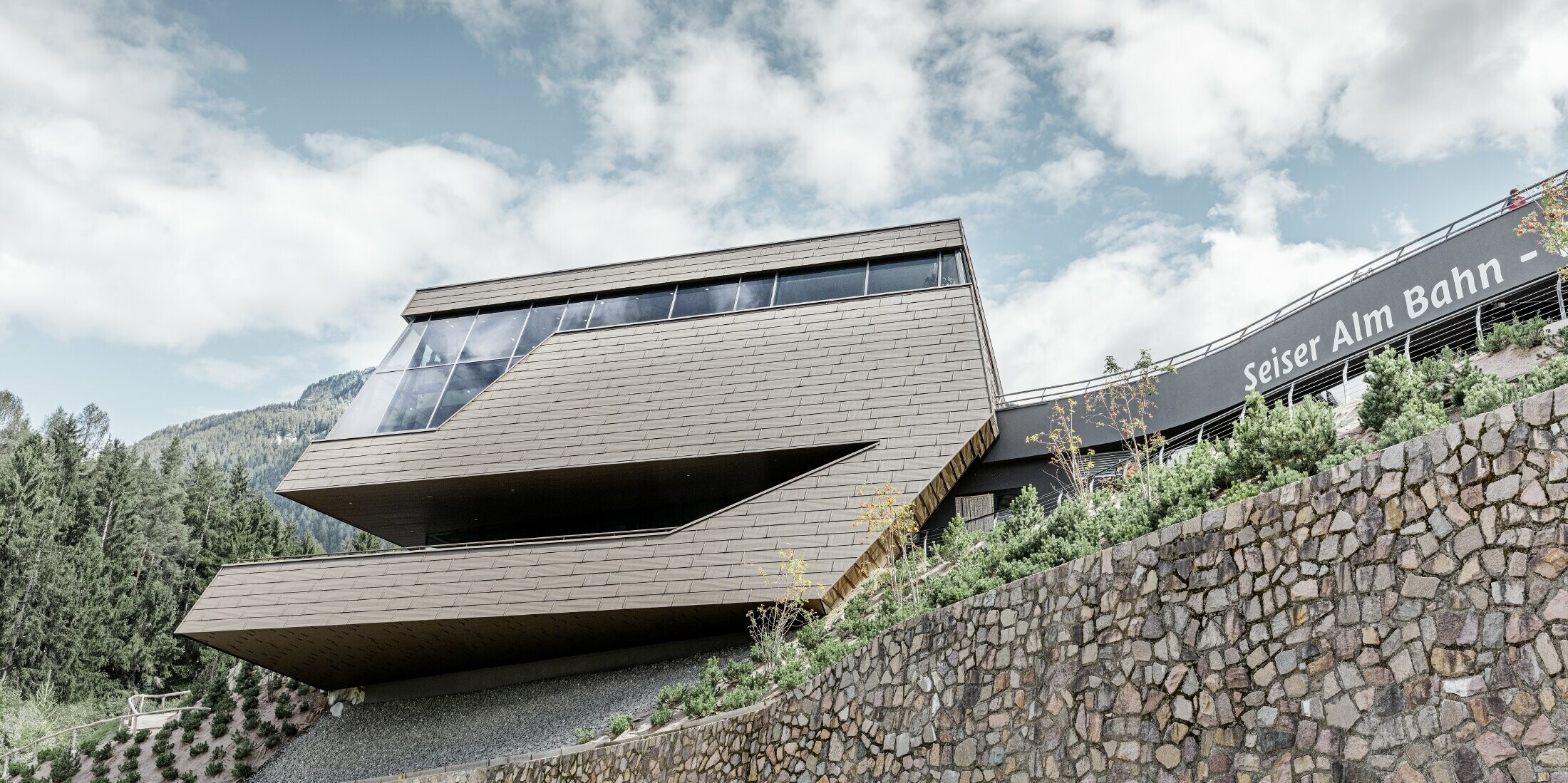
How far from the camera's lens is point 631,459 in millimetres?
17703

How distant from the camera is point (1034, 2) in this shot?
41.2ft

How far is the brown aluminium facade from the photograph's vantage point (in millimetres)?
15680

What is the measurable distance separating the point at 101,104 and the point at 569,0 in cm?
810

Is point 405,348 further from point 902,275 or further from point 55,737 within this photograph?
point 55,737

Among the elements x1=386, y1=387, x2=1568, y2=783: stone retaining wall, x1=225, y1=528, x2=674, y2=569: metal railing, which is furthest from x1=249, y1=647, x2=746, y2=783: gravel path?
x1=386, y1=387, x2=1568, y2=783: stone retaining wall

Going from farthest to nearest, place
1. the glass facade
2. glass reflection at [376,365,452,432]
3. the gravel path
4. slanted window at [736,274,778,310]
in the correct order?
slanted window at [736,274,778,310], glass reflection at [376,365,452,432], the glass facade, the gravel path

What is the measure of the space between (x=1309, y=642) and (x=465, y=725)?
1628 centimetres

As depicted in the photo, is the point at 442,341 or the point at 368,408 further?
the point at 442,341

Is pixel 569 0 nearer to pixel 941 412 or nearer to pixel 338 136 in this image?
pixel 338 136

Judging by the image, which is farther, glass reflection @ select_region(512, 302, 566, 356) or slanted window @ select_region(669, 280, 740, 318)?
glass reflection @ select_region(512, 302, 566, 356)

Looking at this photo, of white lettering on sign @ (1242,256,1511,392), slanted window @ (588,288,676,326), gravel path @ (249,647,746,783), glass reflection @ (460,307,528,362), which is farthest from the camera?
glass reflection @ (460,307,528,362)

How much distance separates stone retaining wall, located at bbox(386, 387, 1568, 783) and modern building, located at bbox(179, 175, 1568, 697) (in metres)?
7.99

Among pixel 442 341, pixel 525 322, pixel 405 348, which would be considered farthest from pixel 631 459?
pixel 405 348

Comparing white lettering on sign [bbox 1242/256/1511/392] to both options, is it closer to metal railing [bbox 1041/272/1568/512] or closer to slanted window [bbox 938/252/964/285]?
metal railing [bbox 1041/272/1568/512]
